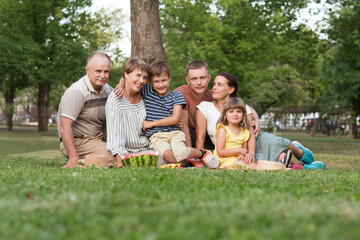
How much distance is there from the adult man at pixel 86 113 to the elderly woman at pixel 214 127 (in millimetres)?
1691

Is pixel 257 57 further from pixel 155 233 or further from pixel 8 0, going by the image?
pixel 155 233

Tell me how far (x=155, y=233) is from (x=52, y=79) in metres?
28.3

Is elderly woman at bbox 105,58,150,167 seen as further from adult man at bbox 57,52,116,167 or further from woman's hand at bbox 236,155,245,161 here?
woman's hand at bbox 236,155,245,161

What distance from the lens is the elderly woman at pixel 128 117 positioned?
7117mm

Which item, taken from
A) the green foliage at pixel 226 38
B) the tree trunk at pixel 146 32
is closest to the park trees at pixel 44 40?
the green foliage at pixel 226 38

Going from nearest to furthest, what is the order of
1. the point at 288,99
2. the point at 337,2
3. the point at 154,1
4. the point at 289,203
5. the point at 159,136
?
the point at 289,203 < the point at 159,136 < the point at 154,1 < the point at 337,2 < the point at 288,99

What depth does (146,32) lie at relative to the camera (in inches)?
438

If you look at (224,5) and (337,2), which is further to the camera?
(224,5)

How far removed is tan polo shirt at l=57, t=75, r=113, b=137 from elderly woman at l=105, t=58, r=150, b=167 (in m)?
0.45

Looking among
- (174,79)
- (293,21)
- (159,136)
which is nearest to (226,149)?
(159,136)

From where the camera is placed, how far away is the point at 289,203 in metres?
3.45

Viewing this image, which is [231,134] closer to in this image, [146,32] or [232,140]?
[232,140]

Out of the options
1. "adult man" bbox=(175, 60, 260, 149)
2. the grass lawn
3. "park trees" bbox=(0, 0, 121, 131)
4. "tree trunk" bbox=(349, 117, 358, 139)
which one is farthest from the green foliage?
the grass lawn

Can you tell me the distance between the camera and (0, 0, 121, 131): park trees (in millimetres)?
28984
